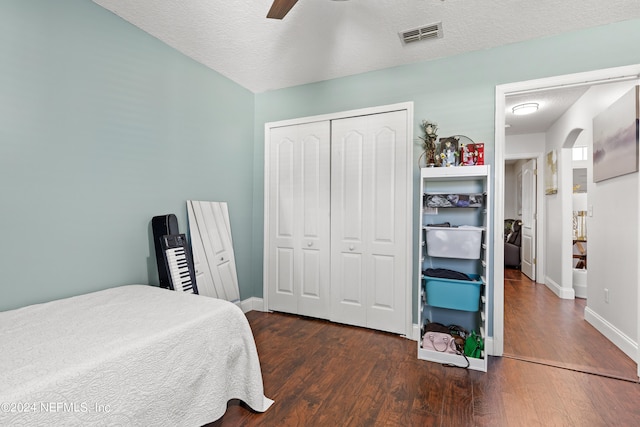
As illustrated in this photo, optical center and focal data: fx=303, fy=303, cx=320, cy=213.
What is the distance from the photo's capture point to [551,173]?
481 centimetres

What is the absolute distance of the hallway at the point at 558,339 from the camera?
2.46 m

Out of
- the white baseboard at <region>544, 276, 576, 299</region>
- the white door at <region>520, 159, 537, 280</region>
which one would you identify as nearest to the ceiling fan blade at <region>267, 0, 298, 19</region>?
the white baseboard at <region>544, 276, 576, 299</region>

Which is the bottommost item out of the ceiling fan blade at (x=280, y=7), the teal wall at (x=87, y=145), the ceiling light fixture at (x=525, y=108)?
the teal wall at (x=87, y=145)

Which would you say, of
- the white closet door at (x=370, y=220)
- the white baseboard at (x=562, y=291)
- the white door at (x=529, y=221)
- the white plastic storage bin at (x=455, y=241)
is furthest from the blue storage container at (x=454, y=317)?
the white door at (x=529, y=221)

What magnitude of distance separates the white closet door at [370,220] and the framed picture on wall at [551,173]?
317 centimetres

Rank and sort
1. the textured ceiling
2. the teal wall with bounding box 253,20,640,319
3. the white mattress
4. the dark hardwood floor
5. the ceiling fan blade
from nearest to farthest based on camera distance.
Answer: the white mattress
the ceiling fan blade
the dark hardwood floor
the textured ceiling
the teal wall with bounding box 253,20,640,319

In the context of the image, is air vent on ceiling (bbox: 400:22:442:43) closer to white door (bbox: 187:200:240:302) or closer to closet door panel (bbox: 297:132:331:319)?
closet door panel (bbox: 297:132:331:319)

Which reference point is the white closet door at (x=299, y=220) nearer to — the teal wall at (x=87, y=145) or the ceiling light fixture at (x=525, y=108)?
the teal wall at (x=87, y=145)

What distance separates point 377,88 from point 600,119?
2.40 metres

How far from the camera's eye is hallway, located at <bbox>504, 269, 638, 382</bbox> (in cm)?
246

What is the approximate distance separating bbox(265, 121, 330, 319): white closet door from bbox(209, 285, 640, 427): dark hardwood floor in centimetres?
79

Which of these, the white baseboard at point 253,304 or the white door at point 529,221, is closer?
the white baseboard at point 253,304

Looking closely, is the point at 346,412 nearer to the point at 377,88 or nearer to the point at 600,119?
the point at 377,88

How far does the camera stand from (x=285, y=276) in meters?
3.62
